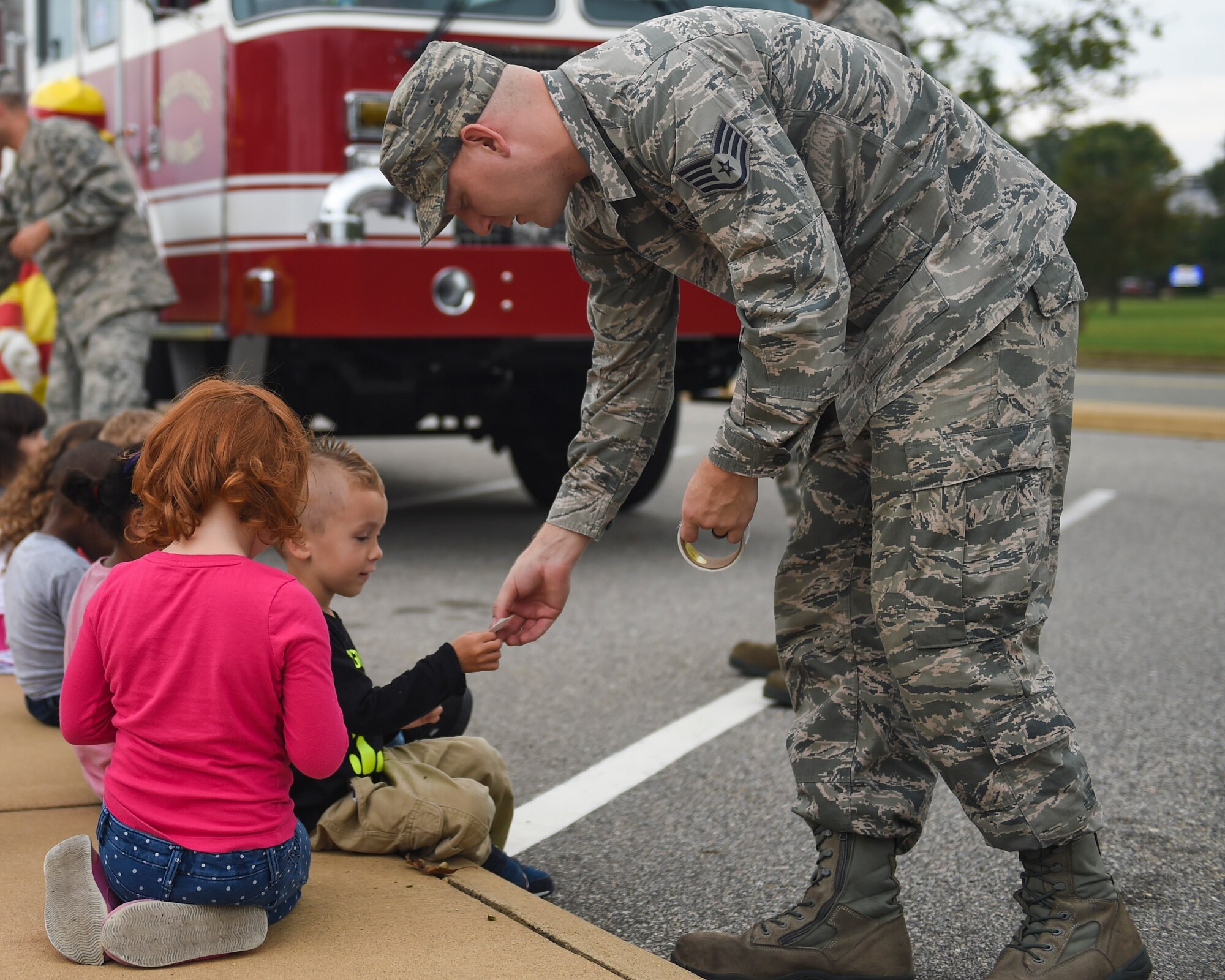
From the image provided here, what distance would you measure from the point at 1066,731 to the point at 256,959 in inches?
50.1

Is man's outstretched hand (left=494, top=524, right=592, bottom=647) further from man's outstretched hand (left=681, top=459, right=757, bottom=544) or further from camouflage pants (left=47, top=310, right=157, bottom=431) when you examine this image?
camouflage pants (left=47, top=310, right=157, bottom=431)

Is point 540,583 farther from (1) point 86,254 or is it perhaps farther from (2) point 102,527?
(1) point 86,254

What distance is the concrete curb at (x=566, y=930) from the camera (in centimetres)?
221

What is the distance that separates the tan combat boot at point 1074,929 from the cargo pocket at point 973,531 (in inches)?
15.8

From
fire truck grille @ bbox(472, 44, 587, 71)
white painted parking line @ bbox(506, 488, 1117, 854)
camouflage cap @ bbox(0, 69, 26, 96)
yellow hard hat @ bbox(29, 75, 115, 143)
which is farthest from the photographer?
yellow hard hat @ bbox(29, 75, 115, 143)

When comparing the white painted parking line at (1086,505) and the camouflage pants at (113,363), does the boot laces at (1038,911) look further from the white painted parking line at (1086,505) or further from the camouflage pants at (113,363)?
the white painted parking line at (1086,505)

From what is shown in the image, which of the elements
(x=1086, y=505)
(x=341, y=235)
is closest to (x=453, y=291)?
(x=341, y=235)

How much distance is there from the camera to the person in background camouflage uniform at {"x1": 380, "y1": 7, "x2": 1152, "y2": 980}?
2021 mm

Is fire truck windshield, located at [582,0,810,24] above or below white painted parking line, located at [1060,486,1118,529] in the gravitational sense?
above

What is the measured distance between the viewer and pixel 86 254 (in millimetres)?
6082

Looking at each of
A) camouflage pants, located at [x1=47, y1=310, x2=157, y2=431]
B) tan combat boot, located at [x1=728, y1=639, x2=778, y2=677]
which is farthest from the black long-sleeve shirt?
camouflage pants, located at [x1=47, y1=310, x2=157, y2=431]

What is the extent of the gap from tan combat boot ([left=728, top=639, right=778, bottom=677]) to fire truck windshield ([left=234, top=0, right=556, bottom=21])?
2823mm

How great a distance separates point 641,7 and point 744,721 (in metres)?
3.41

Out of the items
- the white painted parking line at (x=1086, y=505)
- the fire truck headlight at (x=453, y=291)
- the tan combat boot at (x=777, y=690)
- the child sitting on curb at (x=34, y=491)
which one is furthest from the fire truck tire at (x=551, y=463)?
the child sitting on curb at (x=34, y=491)
